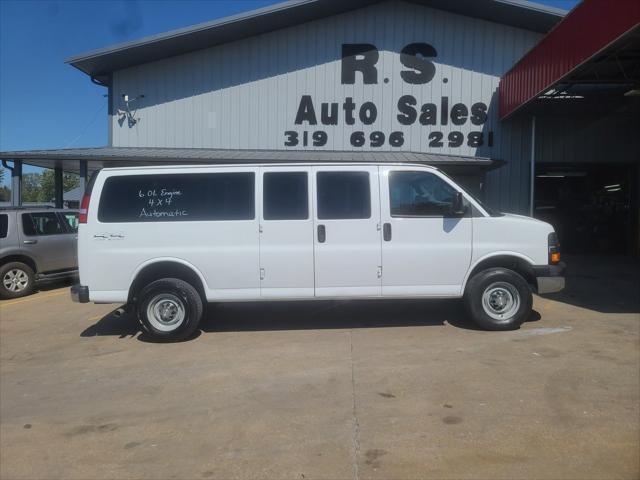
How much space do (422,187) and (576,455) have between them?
13.2ft

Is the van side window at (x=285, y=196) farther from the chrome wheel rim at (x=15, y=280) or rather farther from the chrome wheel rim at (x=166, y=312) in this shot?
the chrome wheel rim at (x=15, y=280)

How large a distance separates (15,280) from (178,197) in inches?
223

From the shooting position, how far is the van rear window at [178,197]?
22.8ft

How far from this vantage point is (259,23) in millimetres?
14742

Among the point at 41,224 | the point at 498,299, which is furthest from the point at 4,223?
the point at 498,299

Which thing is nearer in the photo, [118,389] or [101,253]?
[118,389]

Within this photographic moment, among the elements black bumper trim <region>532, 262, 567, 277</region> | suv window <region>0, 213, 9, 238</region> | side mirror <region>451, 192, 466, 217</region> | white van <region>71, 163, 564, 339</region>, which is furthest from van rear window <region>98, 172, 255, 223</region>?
suv window <region>0, 213, 9, 238</region>

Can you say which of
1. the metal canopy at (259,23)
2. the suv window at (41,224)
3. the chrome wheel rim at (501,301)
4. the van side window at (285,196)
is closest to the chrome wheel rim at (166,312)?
the van side window at (285,196)

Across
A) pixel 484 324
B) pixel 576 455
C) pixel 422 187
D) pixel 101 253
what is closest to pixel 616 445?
pixel 576 455

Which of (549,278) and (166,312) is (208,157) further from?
(549,278)

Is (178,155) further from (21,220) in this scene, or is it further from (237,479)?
(237,479)

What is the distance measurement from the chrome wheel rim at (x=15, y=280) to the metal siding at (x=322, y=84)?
20.0 feet

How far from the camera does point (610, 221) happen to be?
16062 mm

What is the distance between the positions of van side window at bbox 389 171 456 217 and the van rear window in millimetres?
1849
